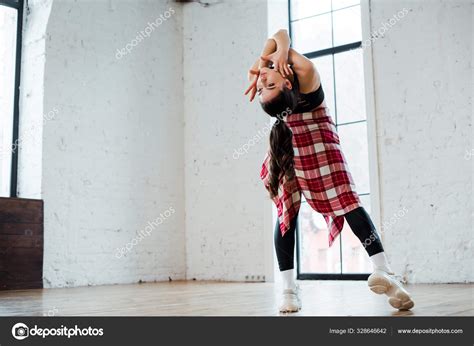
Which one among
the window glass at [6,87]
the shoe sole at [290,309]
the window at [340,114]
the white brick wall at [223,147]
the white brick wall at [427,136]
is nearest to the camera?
the shoe sole at [290,309]

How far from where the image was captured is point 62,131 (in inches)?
204

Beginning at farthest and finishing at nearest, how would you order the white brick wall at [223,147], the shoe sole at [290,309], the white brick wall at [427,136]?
the white brick wall at [223,147], the white brick wall at [427,136], the shoe sole at [290,309]

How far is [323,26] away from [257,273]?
8.25 feet

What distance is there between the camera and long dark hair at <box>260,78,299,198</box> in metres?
2.37

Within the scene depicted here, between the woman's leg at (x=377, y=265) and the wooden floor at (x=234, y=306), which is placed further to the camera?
the wooden floor at (x=234, y=306)

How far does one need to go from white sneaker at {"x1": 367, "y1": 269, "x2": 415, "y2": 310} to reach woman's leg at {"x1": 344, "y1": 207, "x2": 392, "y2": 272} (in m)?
0.05

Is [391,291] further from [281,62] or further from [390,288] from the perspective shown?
[281,62]

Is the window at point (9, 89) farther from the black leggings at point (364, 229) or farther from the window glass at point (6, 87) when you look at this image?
the black leggings at point (364, 229)

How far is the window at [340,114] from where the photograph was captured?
17.8ft

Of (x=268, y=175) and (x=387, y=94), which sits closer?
(x=268, y=175)

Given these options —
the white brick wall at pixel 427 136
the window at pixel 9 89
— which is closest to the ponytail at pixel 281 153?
the white brick wall at pixel 427 136

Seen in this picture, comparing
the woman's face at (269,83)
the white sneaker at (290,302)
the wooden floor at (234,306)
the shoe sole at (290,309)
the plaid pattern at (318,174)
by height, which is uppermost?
the woman's face at (269,83)
